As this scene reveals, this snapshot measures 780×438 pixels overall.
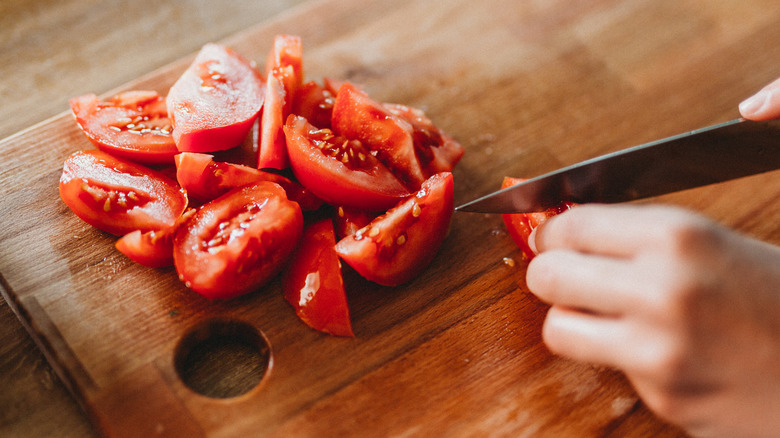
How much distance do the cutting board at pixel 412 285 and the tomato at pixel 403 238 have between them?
0.07 m

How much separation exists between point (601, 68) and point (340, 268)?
1214mm

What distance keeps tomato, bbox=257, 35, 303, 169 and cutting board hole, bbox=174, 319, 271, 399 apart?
0.43 metres

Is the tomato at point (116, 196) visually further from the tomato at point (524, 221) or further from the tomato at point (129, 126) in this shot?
the tomato at point (524, 221)

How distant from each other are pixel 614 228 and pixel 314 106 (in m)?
0.89

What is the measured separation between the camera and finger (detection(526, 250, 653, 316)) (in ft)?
3.38

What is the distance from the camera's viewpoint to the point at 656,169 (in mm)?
1435

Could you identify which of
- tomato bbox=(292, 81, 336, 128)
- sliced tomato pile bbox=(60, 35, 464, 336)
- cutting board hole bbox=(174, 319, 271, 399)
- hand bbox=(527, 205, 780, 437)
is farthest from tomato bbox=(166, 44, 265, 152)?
hand bbox=(527, 205, 780, 437)

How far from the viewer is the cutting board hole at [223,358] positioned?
4.42ft

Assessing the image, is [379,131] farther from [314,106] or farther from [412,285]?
[412,285]

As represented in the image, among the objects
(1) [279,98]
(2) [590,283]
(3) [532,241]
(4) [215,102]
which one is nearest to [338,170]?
(1) [279,98]

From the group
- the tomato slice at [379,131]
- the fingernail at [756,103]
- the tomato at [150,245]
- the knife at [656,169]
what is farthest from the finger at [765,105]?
the tomato at [150,245]

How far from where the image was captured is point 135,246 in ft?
4.43

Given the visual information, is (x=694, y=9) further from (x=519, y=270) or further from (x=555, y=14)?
(x=519, y=270)

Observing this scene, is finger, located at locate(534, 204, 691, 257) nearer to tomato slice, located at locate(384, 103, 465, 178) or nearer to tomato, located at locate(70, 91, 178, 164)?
tomato slice, located at locate(384, 103, 465, 178)
